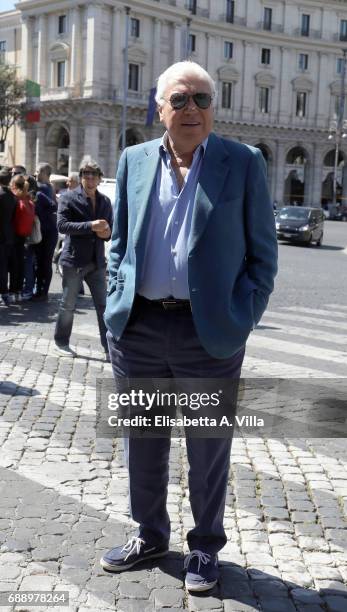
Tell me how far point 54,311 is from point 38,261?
3.67 feet

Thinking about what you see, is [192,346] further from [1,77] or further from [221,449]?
[1,77]

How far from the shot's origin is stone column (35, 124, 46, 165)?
Answer: 212 feet

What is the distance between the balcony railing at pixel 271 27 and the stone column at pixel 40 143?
2081 cm

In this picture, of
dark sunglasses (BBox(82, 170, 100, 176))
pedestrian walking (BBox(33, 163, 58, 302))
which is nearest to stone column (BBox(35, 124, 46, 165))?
pedestrian walking (BBox(33, 163, 58, 302))

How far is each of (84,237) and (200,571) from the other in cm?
449

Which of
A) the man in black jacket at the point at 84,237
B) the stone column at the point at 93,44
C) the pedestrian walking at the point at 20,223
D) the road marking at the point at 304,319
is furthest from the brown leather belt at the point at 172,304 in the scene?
the stone column at the point at 93,44

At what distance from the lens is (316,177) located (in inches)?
2763

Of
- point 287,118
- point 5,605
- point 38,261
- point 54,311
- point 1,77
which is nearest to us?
point 5,605

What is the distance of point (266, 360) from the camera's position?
7559mm

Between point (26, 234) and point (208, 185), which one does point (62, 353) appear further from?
point (208, 185)

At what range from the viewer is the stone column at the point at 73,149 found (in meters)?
61.3

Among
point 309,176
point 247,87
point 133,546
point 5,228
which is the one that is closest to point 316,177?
point 309,176

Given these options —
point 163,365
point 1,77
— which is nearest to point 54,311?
point 163,365

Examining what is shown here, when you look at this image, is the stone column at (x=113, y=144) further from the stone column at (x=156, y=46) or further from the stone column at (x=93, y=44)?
the stone column at (x=156, y=46)
